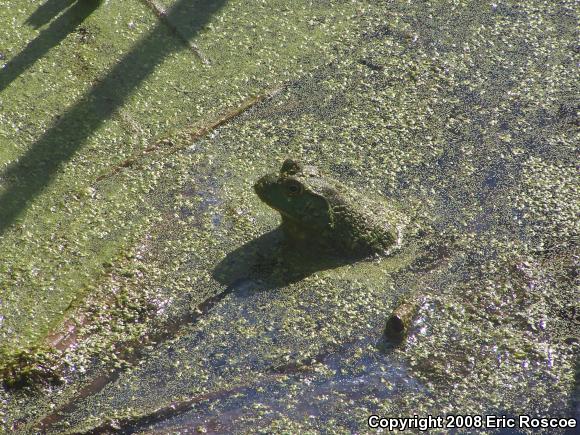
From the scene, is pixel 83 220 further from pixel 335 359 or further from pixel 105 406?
pixel 335 359

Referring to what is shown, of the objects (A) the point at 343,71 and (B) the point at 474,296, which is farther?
(A) the point at 343,71

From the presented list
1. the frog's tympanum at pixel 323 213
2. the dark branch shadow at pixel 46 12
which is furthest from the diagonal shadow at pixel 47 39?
the frog's tympanum at pixel 323 213

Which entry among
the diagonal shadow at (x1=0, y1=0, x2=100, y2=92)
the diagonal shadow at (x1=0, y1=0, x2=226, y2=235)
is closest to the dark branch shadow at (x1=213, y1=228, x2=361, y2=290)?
the diagonal shadow at (x1=0, y1=0, x2=226, y2=235)

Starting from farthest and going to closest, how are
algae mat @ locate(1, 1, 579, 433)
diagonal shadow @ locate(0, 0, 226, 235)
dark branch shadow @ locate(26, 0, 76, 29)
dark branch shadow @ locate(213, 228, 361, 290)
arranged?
dark branch shadow @ locate(26, 0, 76, 29)
diagonal shadow @ locate(0, 0, 226, 235)
dark branch shadow @ locate(213, 228, 361, 290)
algae mat @ locate(1, 1, 579, 433)

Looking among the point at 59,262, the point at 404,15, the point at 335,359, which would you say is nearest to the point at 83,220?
the point at 59,262

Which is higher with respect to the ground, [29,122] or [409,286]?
[29,122]

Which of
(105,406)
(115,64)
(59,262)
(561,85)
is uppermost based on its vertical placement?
(115,64)

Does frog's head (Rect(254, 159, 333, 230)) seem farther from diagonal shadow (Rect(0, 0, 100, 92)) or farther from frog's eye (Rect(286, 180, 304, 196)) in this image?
diagonal shadow (Rect(0, 0, 100, 92))
